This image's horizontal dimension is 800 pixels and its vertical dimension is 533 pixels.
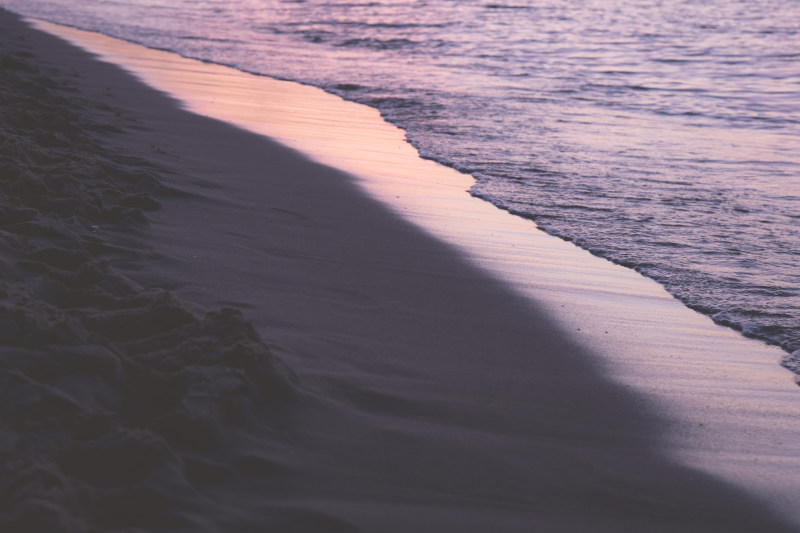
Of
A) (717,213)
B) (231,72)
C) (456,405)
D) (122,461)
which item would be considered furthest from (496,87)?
(122,461)

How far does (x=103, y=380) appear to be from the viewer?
2.16 meters

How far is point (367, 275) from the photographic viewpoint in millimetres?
3641

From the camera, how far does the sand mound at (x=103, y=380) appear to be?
5.73ft

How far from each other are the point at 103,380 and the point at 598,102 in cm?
847

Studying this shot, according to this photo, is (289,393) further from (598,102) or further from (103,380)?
(598,102)

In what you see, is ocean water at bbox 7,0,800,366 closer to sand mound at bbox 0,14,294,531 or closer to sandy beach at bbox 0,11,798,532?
sandy beach at bbox 0,11,798,532

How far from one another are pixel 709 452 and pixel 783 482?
0.21m

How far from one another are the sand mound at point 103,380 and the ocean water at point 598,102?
230 cm

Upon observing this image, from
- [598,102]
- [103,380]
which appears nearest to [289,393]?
[103,380]

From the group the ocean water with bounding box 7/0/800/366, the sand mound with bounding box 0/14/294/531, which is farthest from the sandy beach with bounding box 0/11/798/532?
the ocean water with bounding box 7/0/800/366

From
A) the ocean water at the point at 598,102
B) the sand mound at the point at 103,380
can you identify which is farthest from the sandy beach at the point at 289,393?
the ocean water at the point at 598,102

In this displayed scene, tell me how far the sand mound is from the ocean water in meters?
2.30

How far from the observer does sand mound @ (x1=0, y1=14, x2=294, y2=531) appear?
5.73 feet

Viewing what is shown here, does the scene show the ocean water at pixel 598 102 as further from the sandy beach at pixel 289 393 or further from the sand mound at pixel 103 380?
the sand mound at pixel 103 380
